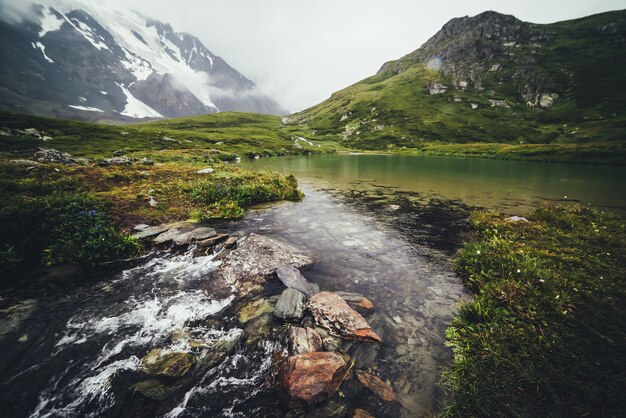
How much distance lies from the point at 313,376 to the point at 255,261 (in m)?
6.08

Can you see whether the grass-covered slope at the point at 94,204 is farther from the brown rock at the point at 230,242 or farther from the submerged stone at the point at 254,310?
the submerged stone at the point at 254,310

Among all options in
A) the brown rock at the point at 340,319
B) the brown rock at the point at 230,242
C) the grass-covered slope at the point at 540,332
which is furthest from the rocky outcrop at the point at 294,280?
the grass-covered slope at the point at 540,332

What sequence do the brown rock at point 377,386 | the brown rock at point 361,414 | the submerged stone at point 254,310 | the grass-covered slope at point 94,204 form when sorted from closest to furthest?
1. the brown rock at point 361,414
2. the brown rock at point 377,386
3. the submerged stone at point 254,310
4. the grass-covered slope at point 94,204

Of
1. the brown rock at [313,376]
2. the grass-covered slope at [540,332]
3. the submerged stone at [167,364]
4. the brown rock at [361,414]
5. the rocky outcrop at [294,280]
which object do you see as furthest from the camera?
the rocky outcrop at [294,280]

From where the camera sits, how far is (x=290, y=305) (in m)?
8.16

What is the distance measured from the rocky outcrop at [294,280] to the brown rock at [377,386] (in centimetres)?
340

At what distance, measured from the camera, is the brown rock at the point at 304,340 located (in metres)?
6.64

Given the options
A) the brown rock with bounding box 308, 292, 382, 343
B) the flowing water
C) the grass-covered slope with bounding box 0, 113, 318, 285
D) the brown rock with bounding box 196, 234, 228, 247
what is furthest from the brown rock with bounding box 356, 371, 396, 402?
the grass-covered slope with bounding box 0, 113, 318, 285

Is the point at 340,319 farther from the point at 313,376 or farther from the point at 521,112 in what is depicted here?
the point at 521,112

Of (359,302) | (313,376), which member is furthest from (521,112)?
(313,376)

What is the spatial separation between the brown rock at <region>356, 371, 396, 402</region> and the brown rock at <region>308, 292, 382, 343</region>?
1054mm

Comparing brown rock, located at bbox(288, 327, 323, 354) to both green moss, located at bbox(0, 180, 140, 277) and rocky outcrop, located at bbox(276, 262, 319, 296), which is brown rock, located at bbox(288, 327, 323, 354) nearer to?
rocky outcrop, located at bbox(276, 262, 319, 296)

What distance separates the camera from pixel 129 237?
11.9 meters

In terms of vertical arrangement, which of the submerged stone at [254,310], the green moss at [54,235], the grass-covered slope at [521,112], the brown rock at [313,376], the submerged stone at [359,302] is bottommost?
the submerged stone at [359,302]
